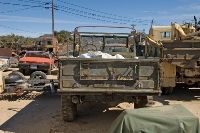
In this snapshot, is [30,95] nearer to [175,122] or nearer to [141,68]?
[141,68]

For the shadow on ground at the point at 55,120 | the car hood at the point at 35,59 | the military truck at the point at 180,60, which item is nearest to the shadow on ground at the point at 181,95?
the military truck at the point at 180,60

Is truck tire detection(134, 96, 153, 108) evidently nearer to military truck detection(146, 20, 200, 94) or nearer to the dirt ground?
the dirt ground

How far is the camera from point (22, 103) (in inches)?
302

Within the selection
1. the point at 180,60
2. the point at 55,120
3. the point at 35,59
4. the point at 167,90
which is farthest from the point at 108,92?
the point at 35,59

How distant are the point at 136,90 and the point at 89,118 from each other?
1.64 m

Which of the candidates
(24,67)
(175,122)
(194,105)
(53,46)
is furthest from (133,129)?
(53,46)

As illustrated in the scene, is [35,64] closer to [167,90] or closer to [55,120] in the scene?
[167,90]

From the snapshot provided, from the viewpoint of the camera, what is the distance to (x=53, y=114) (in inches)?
256

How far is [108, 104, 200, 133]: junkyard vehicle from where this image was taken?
3.17 m

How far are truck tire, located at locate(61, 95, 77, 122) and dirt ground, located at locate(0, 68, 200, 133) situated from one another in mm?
158

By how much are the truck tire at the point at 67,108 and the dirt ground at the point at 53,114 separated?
0.16m

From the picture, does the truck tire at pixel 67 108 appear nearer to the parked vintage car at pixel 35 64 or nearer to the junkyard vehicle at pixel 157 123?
the junkyard vehicle at pixel 157 123

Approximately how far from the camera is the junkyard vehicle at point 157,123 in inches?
125

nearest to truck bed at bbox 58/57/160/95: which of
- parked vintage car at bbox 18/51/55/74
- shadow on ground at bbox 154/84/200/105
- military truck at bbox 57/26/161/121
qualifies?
military truck at bbox 57/26/161/121
